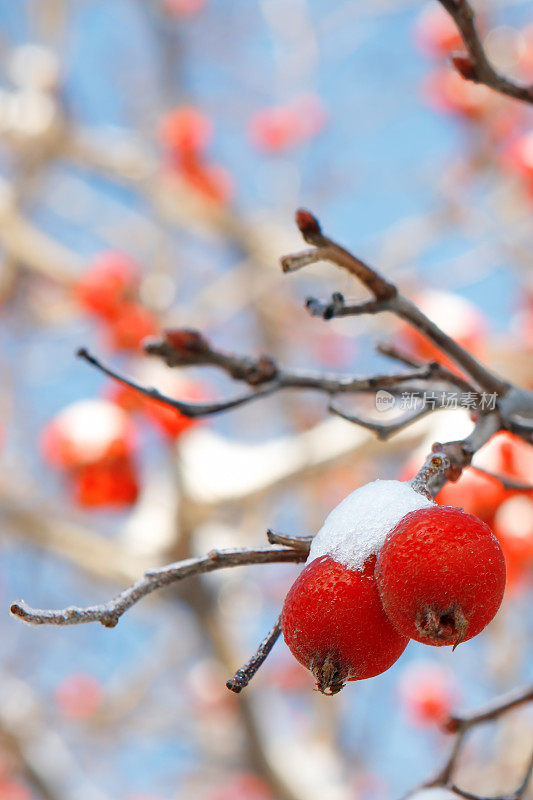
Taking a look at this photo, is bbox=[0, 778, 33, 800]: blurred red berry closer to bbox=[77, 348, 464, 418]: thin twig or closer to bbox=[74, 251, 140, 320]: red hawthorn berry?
bbox=[74, 251, 140, 320]: red hawthorn berry

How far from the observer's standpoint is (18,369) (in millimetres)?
5840

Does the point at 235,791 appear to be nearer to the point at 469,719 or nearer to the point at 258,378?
the point at 469,719

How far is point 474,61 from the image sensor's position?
3.25ft

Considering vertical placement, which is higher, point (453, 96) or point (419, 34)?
point (419, 34)

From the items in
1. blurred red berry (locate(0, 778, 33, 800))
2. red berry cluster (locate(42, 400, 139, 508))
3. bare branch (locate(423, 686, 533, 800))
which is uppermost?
red berry cluster (locate(42, 400, 139, 508))

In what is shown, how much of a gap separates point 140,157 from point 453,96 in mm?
2197

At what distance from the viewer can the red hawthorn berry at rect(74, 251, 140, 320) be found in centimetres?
330

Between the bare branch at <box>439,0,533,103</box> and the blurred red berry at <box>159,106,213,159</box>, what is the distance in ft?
14.0

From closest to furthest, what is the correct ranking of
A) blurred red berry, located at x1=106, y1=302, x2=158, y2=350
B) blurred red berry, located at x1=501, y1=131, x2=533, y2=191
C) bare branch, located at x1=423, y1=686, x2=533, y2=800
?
1. bare branch, located at x1=423, y1=686, x2=533, y2=800
2. blurred red berry, located at x1=501, y1=131, x2=533, y2=191
3. blurred red berry, located at x1=106, y1=302, x2=158, y2=350

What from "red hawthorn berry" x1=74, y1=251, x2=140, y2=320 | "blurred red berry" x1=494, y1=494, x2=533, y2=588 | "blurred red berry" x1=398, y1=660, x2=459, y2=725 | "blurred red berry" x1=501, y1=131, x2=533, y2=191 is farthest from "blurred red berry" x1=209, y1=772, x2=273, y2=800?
"blurred red berry" x1=501, y1=131, x2=533, y2=191

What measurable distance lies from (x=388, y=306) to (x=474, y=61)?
0.38 m

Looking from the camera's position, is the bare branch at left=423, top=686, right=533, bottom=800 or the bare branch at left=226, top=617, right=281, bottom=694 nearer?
the bare branch at left=226, top=617, right=281, bottom=694

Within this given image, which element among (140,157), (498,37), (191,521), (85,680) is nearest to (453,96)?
(498,37)

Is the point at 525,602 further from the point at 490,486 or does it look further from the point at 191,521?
the point at 490,486
